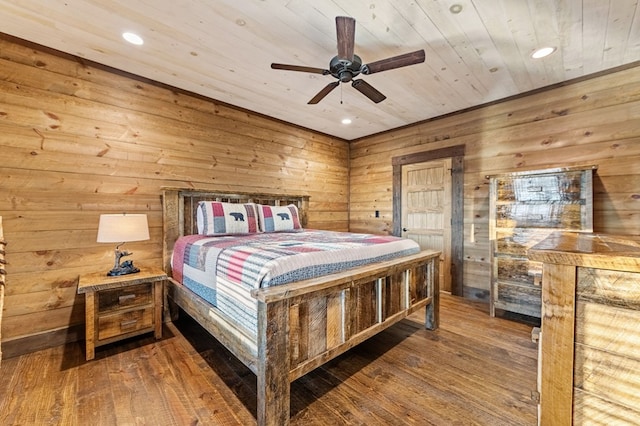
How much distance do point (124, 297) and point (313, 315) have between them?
1.78 meters

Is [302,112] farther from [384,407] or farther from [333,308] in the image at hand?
[384,407]

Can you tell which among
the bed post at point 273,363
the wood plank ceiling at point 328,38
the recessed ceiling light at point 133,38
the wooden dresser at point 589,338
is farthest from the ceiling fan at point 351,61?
the bed post at point 273,363

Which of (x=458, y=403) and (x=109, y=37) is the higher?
(x=109, y=37)

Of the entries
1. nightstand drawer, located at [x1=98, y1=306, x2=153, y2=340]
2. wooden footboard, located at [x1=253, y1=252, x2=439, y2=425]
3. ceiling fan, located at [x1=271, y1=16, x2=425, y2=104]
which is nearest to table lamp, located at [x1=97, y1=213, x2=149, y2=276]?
nightstand drawer, located at [x1=98, y1=306, x2=153, y2=340]

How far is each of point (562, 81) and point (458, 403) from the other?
3396 millimetres

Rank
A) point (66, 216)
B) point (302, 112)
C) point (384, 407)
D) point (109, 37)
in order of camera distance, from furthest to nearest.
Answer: point (302, 112)
point (66, 216)
point (109, 37)
point (384, 407)

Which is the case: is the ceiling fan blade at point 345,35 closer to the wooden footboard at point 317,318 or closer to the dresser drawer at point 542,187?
the wooden footboard at point 317,318

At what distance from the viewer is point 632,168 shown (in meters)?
2.60

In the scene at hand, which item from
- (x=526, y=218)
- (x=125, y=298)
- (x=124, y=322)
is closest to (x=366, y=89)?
(x=526, y=218)

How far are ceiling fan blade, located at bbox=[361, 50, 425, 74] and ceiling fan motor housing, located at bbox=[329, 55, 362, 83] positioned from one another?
0.21 feet

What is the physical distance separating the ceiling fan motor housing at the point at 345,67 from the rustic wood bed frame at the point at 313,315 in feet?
4.86

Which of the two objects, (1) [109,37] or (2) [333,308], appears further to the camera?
(1) [109,37]

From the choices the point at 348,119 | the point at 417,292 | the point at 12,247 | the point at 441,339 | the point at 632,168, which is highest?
the point at 348,119

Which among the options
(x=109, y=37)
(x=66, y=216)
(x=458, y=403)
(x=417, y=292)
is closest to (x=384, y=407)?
(x=458, y=403)
